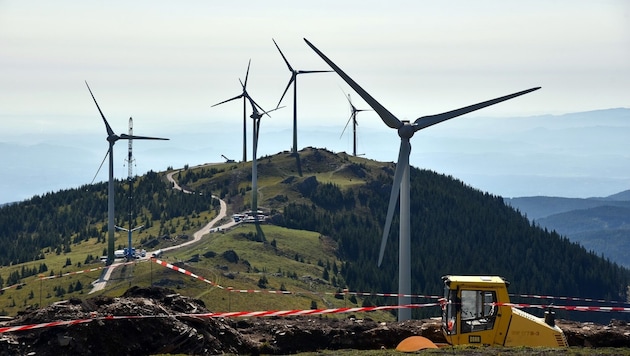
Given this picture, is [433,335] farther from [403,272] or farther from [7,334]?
[7,334]

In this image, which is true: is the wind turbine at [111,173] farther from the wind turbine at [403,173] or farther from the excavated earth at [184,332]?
the excavated earth at [184,332]

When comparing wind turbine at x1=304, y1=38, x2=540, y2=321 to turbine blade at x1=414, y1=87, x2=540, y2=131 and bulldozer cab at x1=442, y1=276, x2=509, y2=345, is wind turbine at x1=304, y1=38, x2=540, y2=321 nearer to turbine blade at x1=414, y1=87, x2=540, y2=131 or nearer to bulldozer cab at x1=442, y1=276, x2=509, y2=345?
turbine blade at x1=414, y1=87, x2=540, y2=131

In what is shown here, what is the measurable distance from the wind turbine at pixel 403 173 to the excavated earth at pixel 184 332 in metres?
13.2

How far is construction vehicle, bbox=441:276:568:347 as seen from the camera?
172ft

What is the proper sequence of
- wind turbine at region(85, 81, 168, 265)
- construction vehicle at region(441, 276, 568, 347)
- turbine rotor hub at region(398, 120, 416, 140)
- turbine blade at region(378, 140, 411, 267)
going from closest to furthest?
1. construction vehicle at region(441, 276, 568, 347)
2. turbine blade at region(378, 140, 411, 267)
3. turbine rotor hub at region(398, 120, 416, 140)
4. wind turbine at region(85, 81, 168, 265)

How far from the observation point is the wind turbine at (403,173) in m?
77.9

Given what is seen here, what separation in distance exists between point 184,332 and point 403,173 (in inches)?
1174

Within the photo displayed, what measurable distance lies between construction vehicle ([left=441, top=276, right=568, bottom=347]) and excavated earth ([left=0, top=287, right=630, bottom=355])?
425 centimetres

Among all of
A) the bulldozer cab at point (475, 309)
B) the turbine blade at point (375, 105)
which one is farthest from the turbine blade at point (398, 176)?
the bulldozer cab at point (475, 309)

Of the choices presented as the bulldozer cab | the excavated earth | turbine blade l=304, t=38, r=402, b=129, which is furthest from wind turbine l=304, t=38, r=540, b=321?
the bulldozer cab

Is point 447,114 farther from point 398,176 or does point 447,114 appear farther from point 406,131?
point 398,176

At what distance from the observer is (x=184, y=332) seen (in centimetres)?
5519

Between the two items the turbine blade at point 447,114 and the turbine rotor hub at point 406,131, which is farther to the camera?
the turbine blade at point 447,114

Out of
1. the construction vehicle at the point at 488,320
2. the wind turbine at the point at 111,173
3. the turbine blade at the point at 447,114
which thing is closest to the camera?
the construction vehicle at the point at 488,320
